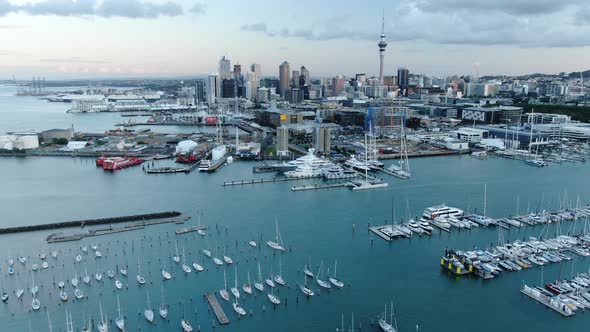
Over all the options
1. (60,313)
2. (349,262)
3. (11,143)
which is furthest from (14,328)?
(11,143)

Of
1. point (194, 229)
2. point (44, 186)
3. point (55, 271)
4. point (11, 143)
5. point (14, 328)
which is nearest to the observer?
point (14, 328)

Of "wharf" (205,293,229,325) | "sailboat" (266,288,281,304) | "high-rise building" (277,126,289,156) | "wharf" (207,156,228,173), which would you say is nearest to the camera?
"wharf" (205,293,229,325)

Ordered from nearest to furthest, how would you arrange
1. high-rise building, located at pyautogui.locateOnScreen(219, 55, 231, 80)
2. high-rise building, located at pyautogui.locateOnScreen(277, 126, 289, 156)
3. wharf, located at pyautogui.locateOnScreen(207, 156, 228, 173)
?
wharf, located at pyautogui.locateOnScreen(207, 156, 228, 173)
high-rise building, located at pyautogui.locateOnScreen(277, 126, 289, 156)
high-rise building, located at pyautogui.locateOnScreen(219, 55, 231, 80)

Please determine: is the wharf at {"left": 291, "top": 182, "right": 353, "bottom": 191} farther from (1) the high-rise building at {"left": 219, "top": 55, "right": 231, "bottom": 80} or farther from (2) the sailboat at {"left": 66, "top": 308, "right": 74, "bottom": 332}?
(1) the high-rise building at {"left": 219, "top": 55, "right": 231, "bottom": 80}

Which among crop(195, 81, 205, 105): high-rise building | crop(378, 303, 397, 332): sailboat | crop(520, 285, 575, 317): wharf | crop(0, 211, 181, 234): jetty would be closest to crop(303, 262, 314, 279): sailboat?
crop(378, 303, 397, 332): sailboat

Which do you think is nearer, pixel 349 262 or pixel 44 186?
pixel 349 262

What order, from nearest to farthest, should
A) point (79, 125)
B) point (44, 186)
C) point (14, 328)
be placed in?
point (14, 328), point (44, 186), point (79, 125)

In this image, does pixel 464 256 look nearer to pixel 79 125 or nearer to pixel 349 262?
pixel 349 262
